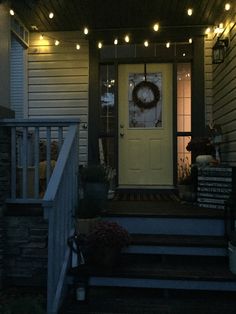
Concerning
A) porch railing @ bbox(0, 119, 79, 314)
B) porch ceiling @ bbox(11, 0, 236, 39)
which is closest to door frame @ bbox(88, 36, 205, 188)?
porch ceiling @ bbox(11, 0, 236, 39)

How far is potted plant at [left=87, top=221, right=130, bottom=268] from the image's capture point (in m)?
3.08

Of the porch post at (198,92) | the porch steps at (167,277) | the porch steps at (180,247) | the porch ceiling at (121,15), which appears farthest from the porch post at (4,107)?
the porch post at (198,92)

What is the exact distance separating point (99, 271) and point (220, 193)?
1.76m

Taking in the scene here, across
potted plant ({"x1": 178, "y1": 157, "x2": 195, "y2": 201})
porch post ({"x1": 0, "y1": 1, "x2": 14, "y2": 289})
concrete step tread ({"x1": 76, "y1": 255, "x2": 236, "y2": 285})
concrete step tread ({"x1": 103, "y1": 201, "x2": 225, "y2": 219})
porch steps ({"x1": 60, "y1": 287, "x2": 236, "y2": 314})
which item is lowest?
porch steps ({"x1": 60, "y1": 287, "x2": 236, "y2": 314})

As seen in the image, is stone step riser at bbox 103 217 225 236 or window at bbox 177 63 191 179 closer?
stone step riser at bbox 103 217 225 236

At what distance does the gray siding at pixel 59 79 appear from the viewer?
6027 millimetres


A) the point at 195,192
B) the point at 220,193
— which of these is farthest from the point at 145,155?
the point at 220,193

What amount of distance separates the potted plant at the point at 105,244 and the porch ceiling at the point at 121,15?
3163mm

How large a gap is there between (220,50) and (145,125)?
1.58 metres

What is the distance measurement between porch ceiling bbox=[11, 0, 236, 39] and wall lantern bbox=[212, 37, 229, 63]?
1.26ft

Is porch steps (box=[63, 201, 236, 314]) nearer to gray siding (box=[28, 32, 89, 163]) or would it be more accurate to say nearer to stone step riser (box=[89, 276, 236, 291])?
stone step riser (box=[89, 276, 236, 291])

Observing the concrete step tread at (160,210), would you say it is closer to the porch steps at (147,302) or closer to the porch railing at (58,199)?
the porch railing at (58,199)

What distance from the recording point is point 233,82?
472 centimetres

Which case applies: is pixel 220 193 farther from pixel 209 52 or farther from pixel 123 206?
pixel 209 52
